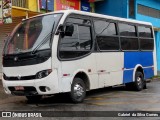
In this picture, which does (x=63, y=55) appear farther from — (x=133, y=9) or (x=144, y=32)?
(x=133, y=9)

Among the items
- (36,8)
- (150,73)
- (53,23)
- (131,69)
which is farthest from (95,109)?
(36,8)

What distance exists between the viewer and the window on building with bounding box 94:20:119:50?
12227mm

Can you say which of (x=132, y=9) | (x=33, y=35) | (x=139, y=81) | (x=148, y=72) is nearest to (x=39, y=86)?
(x=33, y=35)

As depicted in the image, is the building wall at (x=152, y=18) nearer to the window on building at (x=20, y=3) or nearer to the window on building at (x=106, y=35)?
the window on building at (x=20, y=3)

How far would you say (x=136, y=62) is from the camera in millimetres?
14773

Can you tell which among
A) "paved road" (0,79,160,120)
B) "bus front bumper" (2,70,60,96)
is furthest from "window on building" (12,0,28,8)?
"bus front bumper" (2,70,60,96)

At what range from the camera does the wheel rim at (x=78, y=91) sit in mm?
10719

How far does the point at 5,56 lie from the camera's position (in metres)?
10.7

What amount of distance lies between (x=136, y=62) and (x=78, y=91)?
4.68m

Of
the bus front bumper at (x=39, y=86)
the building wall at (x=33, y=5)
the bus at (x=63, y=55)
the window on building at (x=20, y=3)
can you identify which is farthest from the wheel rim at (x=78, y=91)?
the building wall at (x=33, y=5)

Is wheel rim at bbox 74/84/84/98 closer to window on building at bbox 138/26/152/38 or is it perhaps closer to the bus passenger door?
the bus passenger door

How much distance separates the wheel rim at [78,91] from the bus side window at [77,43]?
0.92m

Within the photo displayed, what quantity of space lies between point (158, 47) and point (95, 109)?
2113cm

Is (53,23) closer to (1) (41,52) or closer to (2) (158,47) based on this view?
(1) (41,52)
